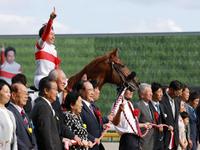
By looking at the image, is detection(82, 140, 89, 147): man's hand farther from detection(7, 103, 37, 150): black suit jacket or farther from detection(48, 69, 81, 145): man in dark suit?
detection(7, 103, 37, 150): black suit jacket

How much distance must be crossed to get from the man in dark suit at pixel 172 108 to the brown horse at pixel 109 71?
60.3 inches

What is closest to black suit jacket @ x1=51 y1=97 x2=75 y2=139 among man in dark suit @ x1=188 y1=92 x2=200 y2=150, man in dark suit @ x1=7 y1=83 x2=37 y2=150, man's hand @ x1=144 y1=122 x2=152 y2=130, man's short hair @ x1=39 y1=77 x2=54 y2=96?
man's short hair @ x1=39 y1=77 x2=54 y2=96

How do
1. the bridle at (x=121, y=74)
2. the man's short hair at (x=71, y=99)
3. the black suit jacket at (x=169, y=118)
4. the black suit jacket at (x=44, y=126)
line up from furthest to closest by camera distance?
1. the black suit jacket at (x=169, y=118)
2. the bridle at (x=121, y=74)
3. the man's short hair at (x=71, y=99)
4. the black suit jacket at (x=44, y=126)

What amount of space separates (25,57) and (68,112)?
2286cm

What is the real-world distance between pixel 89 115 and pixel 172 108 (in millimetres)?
4207

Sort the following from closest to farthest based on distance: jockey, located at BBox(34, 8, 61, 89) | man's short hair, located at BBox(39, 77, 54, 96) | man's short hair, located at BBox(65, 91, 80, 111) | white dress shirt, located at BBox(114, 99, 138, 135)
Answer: man's short hair, located at BBox(39, 77, 54, 96), man's short hair, located at BBox(65, 91, 80, 111), jockey, located at BBox(34, 8, 61, 89), white dress shirt, located at BBox(114, 99, 138, 135)

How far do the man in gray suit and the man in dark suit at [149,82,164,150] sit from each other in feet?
0.48

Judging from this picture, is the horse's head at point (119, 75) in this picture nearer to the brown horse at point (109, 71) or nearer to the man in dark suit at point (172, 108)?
the brown horse at point (109, 71)

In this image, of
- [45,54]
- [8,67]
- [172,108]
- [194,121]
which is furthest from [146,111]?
[45,54]

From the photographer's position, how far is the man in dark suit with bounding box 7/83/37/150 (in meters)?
10.9

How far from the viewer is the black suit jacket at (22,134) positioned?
35.8ft

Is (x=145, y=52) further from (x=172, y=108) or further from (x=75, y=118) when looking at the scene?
(x=75, y=118)

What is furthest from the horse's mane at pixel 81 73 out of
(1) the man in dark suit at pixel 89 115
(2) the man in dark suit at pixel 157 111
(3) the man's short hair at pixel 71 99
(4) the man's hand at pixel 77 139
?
(4) the man's hand at pixel 77 139

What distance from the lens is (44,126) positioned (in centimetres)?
1129
